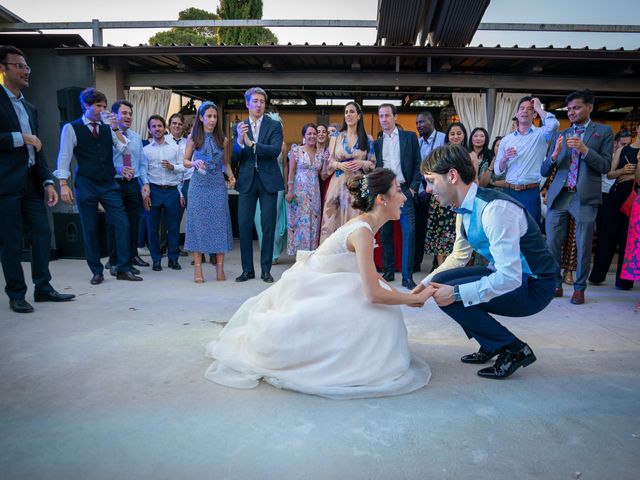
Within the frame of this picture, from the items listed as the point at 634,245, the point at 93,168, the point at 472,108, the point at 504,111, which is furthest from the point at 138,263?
the point at 504,111

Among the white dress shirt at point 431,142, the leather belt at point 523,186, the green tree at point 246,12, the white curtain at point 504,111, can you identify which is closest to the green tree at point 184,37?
the green tree at point 246,12

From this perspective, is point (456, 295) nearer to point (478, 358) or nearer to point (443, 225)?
point (478, 358)

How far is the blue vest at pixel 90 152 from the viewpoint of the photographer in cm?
479

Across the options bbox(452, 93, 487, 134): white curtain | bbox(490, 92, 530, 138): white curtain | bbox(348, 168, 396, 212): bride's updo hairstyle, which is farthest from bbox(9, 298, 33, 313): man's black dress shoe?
bbox(490, 92, 530, 138): white curtain

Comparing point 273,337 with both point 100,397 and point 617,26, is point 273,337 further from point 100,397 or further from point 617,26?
point 617,26

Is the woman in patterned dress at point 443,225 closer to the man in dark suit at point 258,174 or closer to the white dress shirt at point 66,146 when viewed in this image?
the man in dark suit at point 258,174

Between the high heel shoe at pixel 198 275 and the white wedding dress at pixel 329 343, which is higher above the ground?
the white wedding dress at pixel 329 343

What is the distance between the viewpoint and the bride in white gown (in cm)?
242

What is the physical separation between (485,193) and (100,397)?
2246 millimetres

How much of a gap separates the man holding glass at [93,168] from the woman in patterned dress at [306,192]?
6.74 feet

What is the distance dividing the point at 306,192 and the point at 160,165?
1894 mm

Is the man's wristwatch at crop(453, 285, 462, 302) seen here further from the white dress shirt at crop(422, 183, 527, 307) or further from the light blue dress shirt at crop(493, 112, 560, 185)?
the light blue dress shirt at crop(493, 112, 560, 185)

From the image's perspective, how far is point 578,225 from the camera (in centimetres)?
450

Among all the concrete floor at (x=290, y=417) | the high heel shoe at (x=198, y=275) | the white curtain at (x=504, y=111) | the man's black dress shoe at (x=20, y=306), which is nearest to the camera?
the concrete floor at (x=290, y=417)
